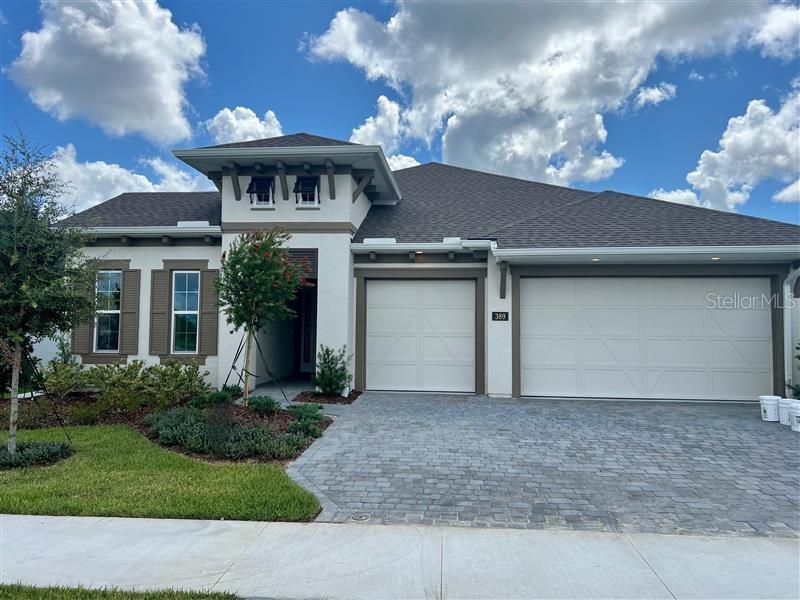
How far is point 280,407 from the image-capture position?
8.70 m

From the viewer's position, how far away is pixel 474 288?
433 inches

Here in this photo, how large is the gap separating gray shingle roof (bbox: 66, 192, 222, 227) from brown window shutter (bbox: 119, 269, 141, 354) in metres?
1.44

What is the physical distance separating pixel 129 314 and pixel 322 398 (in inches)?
228

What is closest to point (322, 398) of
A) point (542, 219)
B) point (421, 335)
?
point (421, 335)

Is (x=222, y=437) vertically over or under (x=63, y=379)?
under

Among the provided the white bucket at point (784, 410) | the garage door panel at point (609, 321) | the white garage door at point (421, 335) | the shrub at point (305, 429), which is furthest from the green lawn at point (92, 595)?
the white bucket at point (784, 410)

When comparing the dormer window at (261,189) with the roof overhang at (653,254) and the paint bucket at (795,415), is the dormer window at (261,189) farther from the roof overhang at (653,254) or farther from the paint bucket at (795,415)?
the paint bucket at (795,415)

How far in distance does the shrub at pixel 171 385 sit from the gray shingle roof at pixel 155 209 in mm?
4081

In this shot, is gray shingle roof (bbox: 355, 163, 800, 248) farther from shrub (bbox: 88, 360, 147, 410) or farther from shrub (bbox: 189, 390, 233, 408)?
shrub (bbox: 88, 360, 147, 410)

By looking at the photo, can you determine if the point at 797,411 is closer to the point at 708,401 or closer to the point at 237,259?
the point at 708,401

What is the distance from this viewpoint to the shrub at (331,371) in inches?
398

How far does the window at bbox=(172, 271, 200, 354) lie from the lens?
36.9 ft

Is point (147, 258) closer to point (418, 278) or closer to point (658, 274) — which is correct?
point (418, 278)

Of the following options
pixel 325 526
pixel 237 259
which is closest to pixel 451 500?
pixel 325 526
